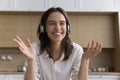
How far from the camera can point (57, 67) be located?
1.31 m

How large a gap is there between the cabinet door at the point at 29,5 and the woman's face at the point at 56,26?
2491 mm

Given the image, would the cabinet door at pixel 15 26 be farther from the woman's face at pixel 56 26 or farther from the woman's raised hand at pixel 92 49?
the woman's raised hand at pixel 92 49

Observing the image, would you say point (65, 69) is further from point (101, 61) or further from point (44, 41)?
point (101, 61)

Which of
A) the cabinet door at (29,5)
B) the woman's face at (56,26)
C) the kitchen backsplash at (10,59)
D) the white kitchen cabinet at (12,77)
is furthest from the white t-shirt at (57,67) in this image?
the kitchen backsplash at (10,59)

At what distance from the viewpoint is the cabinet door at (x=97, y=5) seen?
3760mm

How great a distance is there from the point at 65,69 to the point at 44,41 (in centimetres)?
21

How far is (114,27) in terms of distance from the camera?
12.8ft

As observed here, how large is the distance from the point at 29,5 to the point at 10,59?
3.38 feet

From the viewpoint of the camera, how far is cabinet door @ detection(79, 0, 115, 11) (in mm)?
3760

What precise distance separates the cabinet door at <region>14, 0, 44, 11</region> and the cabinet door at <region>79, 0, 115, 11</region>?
660 millimetres

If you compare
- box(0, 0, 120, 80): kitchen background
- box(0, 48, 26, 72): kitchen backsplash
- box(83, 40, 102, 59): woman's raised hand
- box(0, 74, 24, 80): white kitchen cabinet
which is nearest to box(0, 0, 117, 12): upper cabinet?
box(0, 0, 120, 80): kitchen background

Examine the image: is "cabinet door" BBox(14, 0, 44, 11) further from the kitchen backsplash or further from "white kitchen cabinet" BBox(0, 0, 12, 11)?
the kitchen backsplash

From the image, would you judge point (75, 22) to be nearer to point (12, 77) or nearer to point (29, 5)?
point (29, 5)

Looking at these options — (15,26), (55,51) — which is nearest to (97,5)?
(15,26)
